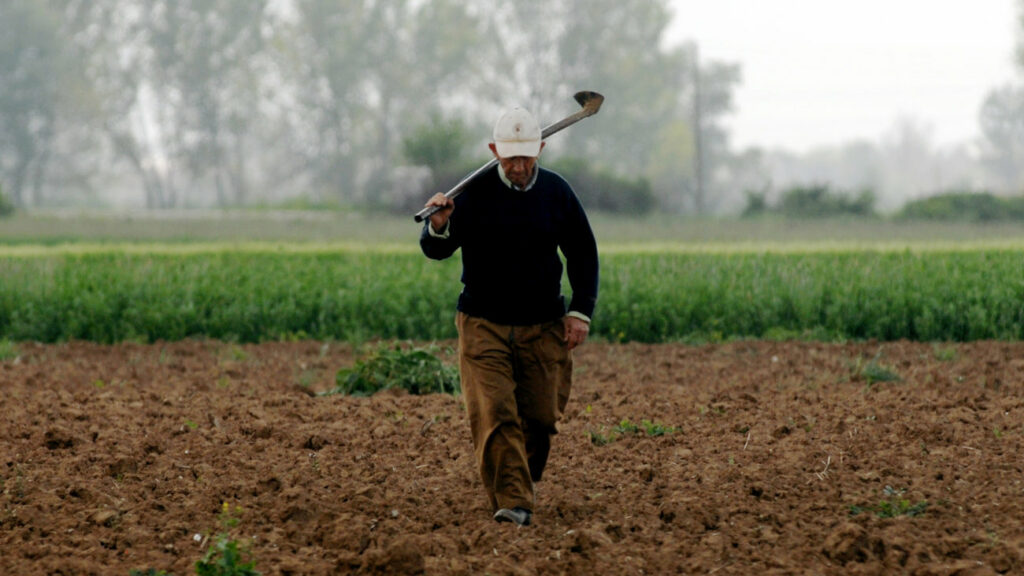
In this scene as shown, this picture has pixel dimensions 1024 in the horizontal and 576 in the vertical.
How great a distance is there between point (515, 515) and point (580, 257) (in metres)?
1.25

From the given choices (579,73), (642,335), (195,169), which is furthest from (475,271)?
(195,169)

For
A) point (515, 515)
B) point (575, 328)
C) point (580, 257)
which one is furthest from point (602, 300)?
point (515, 515)

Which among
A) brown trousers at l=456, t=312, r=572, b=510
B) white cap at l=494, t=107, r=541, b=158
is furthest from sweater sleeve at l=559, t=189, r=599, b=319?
white cap at l=494, t=107, r=541, b=158

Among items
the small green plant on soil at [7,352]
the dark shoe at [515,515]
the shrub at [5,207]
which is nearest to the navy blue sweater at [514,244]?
the dark shoe at [515,515]

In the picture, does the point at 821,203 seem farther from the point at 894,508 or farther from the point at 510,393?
the point at 510,393

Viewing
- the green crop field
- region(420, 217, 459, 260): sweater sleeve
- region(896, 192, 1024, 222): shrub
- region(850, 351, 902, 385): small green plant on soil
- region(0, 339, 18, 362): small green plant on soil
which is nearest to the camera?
region(420, 217, 459, 260): sweater sleeve

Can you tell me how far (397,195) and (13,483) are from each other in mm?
32869

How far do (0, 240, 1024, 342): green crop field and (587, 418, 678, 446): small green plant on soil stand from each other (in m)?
5.23

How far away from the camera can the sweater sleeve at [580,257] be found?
6152 mm

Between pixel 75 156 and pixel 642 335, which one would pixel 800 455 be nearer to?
pixel 642 335

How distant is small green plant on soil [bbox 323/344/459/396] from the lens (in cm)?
986

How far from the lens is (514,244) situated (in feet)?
19.8

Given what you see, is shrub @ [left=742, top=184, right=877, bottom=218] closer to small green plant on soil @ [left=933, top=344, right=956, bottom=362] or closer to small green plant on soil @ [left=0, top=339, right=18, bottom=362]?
small green plant on soil @ [left=933, top=344, right=956, bottom=362]

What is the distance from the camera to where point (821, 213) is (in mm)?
37844
